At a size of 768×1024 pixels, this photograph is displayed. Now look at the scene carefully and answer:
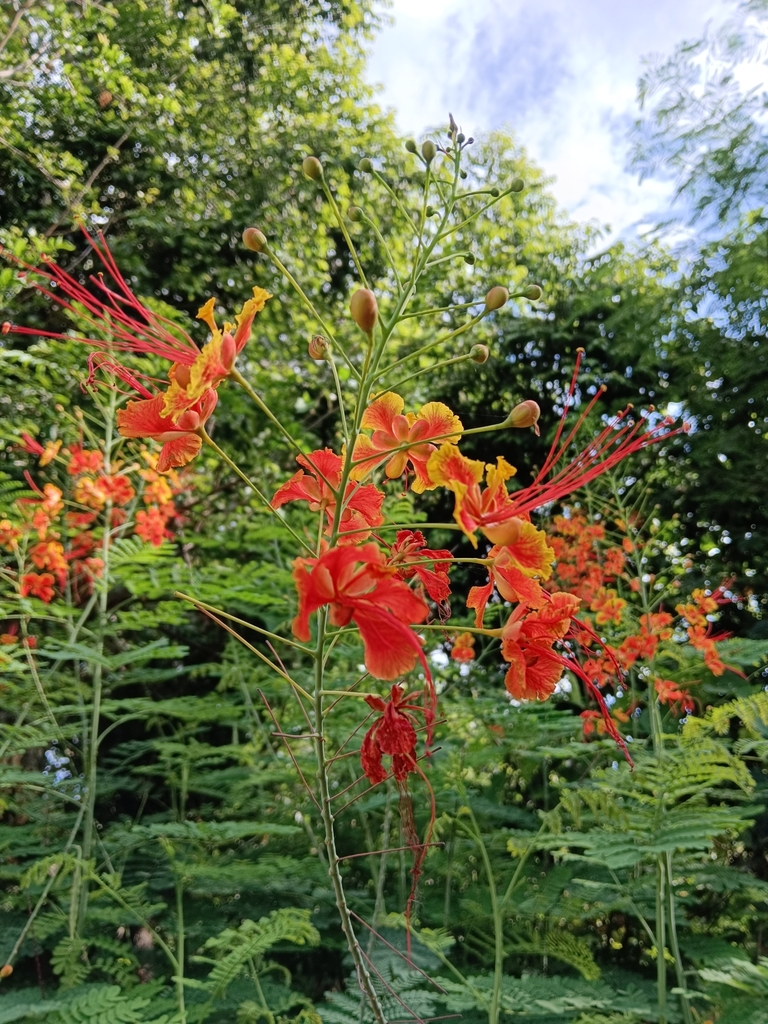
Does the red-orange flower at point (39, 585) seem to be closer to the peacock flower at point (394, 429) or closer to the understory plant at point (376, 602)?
the understory plant at point (376, 602)

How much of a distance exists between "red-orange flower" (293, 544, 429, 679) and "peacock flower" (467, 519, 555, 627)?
131mm

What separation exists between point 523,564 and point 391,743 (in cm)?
24

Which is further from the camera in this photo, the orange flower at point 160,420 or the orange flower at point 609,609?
the orange flower at point 609,609

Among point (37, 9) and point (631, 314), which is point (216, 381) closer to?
point (631, 314)

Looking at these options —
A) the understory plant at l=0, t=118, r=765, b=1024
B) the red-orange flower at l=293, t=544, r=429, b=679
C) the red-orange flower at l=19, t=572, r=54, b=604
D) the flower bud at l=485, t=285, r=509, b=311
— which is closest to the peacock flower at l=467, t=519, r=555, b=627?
the understory plant at l=0, t=118, r=765, b=1024

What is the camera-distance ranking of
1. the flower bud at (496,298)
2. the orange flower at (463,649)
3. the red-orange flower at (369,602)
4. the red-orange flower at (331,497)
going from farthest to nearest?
1. the orange flower at (463,649)
2. the red-orange flower at (331,497)
3. the flower bud at (496,298)
4. the red-orange flower at (369,602)

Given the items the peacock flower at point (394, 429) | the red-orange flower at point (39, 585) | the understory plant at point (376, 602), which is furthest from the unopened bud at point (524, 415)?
the red-orange flower at point (39, 585)

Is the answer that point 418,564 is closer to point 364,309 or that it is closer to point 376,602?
point 376,602

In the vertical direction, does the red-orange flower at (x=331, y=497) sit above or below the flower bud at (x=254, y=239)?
below

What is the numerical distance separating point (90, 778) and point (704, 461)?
337cm

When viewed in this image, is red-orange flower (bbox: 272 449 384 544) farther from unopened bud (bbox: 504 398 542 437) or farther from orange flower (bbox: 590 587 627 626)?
orange flower (bbox: 590 587 627 626)

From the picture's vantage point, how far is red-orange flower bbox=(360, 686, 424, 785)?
70 cm

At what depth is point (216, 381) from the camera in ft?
2.75

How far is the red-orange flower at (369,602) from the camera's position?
67 cm
